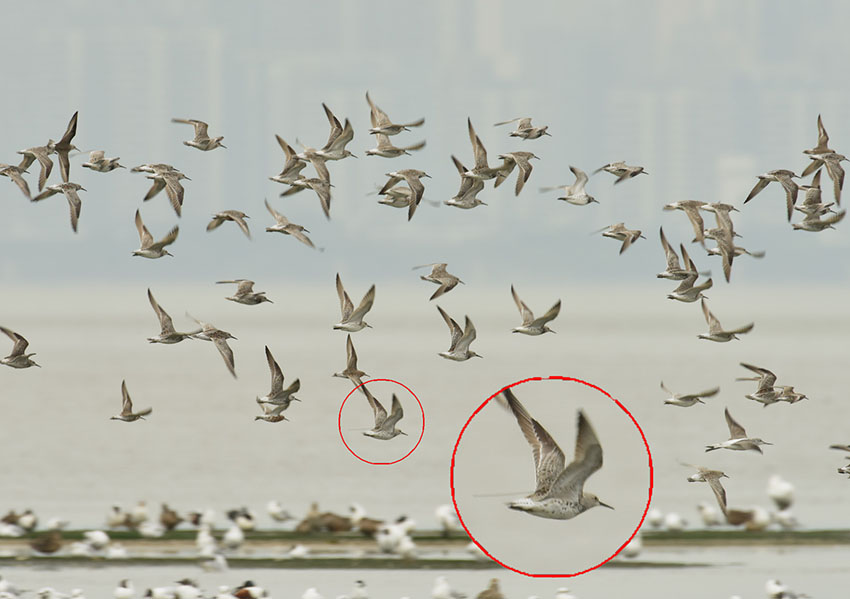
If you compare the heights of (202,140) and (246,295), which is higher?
(202,140)

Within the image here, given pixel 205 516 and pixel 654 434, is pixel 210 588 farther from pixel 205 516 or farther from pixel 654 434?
pixel 654 434

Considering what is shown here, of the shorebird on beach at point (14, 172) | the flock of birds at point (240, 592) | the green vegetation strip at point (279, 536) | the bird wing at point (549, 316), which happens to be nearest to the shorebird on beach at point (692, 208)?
the bird wing at point (549, 316)

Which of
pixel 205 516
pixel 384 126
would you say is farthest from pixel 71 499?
pixel 384 126

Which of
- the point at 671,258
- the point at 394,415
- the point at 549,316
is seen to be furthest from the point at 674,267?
the point at 394,415

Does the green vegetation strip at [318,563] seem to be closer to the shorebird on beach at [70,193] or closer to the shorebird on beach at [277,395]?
the shorebird on beach at [277,395]

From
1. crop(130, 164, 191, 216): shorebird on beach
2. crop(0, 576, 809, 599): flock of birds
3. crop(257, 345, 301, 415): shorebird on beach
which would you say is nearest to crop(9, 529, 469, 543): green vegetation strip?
crop(0, 576, 809, 599): flock of birds

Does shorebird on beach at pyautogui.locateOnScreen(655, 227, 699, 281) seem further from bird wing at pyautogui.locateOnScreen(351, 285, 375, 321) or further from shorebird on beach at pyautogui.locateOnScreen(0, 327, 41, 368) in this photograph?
shorebird on beach at pyautogui.locateOnScreen(0, 327, 41, 368)

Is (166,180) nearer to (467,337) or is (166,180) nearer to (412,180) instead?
(412,180)

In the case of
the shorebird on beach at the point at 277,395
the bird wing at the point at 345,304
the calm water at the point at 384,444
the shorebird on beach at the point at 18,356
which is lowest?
the calm water at the point at 384,444
